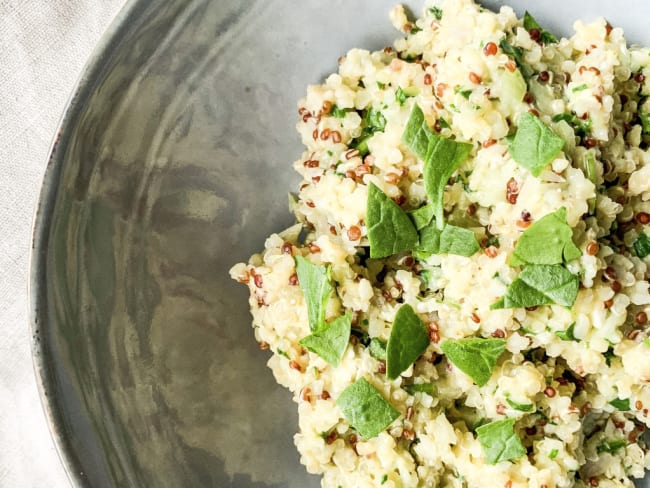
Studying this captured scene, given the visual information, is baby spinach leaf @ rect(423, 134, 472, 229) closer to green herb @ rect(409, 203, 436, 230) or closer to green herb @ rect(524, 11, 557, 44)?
green herb @ rect(409, 203, 436, 230)

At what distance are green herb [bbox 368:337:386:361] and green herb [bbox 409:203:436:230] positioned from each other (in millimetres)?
373

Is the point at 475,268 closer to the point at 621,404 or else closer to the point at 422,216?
the point at 422,216

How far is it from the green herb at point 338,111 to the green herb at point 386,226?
34 centimetres

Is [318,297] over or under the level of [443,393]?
over

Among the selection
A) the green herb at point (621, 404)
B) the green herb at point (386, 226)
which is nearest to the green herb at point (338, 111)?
the green herb at point (386, 226)

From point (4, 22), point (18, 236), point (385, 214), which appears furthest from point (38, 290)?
point (4, 22)

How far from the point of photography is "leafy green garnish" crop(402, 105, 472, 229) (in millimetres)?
2117

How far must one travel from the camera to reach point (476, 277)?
210 cm

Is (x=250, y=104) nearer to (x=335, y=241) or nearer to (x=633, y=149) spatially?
(x=335, y=241)

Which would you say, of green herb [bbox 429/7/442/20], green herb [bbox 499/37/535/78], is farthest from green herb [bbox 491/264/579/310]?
green herb [bbox 429/7/442/20]

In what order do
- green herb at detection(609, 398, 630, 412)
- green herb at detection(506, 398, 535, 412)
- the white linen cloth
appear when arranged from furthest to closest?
the white linen cloth < green herb at detection(609, 398, 630, 412) < green herb at detection(506, 398, 535, 412)

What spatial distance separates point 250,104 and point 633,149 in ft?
4.19

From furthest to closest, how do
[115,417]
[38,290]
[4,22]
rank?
1. [4,22]
2. [115,417]
3. [38,290]

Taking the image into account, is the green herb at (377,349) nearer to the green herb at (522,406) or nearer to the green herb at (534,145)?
the green herb at (522,406)
